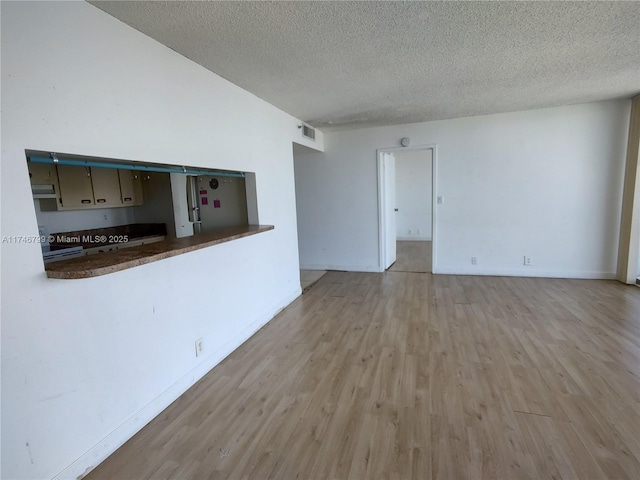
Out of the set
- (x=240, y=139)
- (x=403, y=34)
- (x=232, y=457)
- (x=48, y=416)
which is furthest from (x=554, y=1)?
(x=48, y=416)

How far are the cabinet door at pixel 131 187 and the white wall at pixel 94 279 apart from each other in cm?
237

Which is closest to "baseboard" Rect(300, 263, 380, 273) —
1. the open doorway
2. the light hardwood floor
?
the open doorway

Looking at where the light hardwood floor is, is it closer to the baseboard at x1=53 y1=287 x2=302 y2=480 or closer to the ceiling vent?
the baseboard at x1=53 y1=287 x2=302 y2=480

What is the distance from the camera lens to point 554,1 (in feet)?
5.95

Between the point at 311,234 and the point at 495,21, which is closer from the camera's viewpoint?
the point at 495,21

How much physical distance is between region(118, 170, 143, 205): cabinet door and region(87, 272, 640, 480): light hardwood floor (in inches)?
108

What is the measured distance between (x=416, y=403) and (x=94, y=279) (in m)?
2.00

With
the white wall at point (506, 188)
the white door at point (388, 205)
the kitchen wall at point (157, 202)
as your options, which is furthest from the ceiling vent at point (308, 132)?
the kitchen wall at point (157, 202)

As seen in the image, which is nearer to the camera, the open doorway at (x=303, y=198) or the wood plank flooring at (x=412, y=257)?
the open doorway at (x=303, y=198)

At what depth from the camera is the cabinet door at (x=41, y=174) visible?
325 cm

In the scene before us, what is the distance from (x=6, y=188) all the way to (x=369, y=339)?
2.65 meters

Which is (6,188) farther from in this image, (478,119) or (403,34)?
(478,119)

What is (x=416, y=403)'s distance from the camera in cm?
205

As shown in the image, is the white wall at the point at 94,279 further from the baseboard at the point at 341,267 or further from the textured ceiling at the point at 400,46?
the baseboard at the point at 341,267
